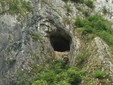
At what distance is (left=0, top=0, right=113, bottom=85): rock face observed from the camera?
17.5 m

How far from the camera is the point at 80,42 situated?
19.5 metres

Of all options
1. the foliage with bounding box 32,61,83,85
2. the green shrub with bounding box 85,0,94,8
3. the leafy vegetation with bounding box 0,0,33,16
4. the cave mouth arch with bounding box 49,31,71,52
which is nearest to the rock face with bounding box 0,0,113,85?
the cave mouth arch with bounding box 49,31,71,52

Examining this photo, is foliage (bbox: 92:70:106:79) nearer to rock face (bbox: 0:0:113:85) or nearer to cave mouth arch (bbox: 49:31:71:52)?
rock face (bbox: 0:0:113:85)

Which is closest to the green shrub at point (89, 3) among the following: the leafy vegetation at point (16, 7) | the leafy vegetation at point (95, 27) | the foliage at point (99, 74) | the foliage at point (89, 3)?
the foliage at point (89, 3)

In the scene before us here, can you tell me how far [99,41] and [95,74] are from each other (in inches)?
130

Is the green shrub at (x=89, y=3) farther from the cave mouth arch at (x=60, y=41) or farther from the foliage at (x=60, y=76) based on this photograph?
the foliage at (x=60, y=76)

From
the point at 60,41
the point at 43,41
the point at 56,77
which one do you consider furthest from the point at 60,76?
the point at 60,41

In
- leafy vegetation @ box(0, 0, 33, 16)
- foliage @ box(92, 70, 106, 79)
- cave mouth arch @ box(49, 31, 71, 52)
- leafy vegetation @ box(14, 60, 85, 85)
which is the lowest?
leafy vegetation @ box(14, 60, 85, 85)

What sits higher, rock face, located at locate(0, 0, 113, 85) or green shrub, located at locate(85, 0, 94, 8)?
green shrub, located at locate(85, 0, 94, 8)

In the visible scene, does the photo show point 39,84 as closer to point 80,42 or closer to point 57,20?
point 80,42

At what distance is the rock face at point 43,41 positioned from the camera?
17542 millimetres

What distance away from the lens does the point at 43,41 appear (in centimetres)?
1970

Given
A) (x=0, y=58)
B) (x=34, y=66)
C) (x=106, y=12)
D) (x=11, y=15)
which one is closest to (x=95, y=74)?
(x=34, y=66)

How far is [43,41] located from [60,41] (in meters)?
2.23
